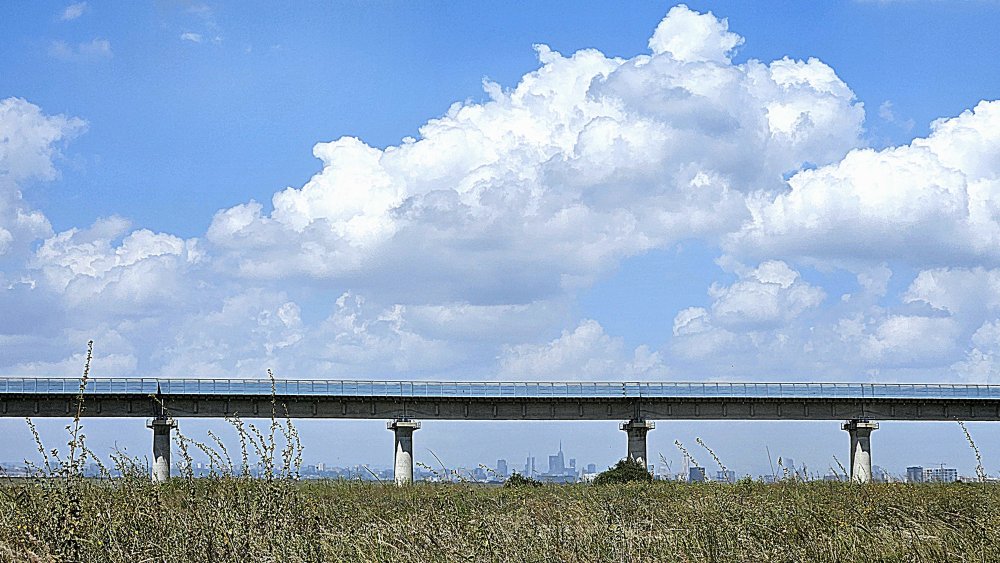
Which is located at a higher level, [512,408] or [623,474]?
[512,408]

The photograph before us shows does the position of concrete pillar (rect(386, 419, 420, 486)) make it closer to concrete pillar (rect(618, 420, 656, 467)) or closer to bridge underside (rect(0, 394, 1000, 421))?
bridge underside (rect(0, 394, 1000, 421))

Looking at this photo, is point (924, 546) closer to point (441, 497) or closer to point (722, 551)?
point (722, 551)

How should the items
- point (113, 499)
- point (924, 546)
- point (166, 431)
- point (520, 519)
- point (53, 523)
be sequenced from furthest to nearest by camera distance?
point (166, 431), point (520, 519), point (113, 499), point (924, 546), point (53, 523)

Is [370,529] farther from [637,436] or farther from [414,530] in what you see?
[637,436]

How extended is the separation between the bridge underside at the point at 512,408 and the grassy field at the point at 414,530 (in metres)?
51.7

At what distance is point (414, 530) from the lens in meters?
11.7

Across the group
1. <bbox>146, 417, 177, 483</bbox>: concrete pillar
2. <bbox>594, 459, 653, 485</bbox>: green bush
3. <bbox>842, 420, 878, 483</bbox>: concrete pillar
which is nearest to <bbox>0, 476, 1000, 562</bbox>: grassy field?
<bbox>594, 459, 653, 485</bbox>: green bush

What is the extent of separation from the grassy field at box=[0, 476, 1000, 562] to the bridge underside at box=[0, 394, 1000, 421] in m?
51.7

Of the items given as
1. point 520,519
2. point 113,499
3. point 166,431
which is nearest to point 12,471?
point 113,499

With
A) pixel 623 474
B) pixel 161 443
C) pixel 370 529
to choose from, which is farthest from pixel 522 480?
pixel 161 443

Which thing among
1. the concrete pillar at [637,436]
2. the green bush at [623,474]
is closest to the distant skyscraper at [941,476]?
the green bush at [623,474]

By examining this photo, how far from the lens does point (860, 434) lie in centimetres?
6831

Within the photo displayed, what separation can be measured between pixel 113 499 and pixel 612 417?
188ft

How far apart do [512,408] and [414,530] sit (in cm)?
5562
